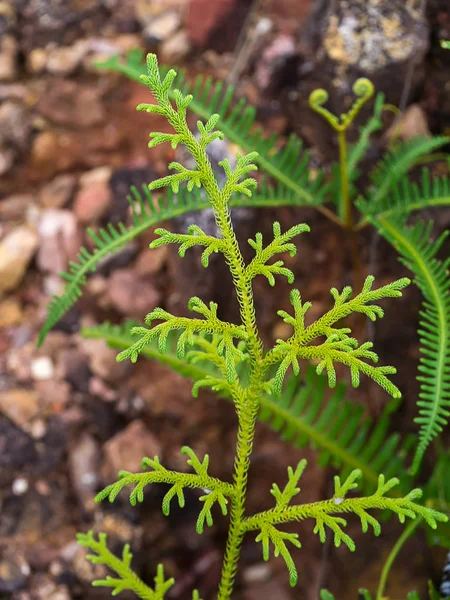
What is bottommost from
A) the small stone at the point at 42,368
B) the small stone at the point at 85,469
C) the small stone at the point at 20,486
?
the small stone at the point at 85,469

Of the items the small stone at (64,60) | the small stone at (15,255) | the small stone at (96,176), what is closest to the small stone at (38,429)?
the small stone at (15,255)

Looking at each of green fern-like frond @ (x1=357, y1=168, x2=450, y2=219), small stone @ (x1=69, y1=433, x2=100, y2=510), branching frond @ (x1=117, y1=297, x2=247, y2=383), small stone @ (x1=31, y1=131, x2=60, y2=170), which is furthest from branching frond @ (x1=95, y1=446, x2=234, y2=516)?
small stone @ (x1=31, y1=131, x2=60, y2=170)

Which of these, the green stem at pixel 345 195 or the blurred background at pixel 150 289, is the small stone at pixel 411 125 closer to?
the blurred background at pixel 150 289

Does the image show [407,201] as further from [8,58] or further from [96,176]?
[8,58]

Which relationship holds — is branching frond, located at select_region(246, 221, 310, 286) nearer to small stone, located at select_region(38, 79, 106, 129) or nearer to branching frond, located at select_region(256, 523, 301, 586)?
branching frond, located at select_region(256, 523, 301, 586)

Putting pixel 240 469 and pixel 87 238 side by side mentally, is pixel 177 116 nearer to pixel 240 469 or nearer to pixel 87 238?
pixel 240 469

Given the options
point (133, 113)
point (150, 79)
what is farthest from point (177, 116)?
point (133, 113)
